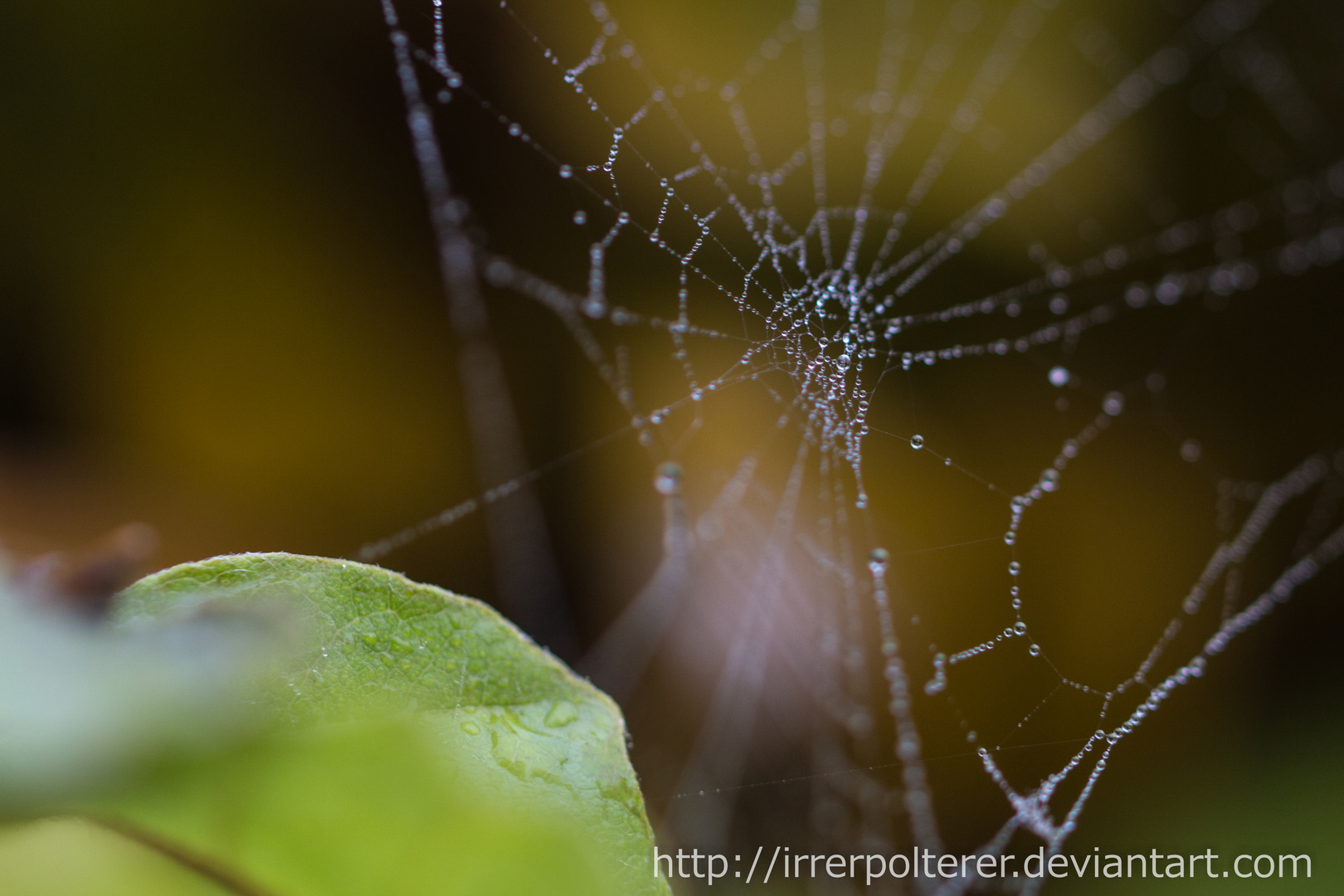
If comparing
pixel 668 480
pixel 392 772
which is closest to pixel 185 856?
pixel 392 772

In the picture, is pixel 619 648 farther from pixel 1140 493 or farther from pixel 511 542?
pixel 1140 493

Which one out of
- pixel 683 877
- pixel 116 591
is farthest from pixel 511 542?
pixel 116 591

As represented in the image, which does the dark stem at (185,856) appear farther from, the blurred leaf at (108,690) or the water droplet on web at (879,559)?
the water droplet on web at (879,559)

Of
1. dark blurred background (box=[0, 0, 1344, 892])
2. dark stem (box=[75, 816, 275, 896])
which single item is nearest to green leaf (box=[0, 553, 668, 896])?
dark stem (box=[75, 816, 275, 896])

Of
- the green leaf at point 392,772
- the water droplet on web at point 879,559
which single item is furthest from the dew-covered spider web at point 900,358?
the green leaf at point 392,772

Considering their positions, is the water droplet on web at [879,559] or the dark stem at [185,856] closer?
the dark stem at [185,856]

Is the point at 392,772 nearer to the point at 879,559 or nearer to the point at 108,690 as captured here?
the point at 108,690

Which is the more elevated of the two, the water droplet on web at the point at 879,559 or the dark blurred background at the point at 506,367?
the dark blurred background at the point at 506,367
